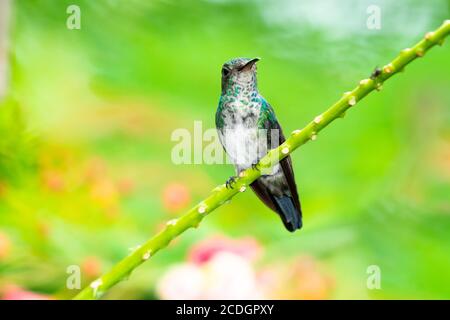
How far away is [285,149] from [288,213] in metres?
0.67

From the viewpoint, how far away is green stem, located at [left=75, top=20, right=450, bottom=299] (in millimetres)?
440

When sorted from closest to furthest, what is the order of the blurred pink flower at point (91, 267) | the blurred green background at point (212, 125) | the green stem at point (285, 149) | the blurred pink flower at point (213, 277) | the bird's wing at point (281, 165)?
1. the green stem at point (285, 149)
2. the bird's wing at point (281, 165)
3. the blurred pink flower at point (213, 277)
4. the blurred pink flower at point (91, 267)
5. the blurred green background at point (212, 125)

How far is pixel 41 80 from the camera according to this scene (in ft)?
5.98

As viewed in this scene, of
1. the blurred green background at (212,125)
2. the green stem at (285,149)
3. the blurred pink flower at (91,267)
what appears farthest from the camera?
the blurred green background at (212,125)

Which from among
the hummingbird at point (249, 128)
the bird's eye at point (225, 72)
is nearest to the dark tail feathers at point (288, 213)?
the hummingbird at point (249, 128)

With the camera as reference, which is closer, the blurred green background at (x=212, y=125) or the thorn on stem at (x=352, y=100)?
the thorn on stem at (x=352, y=100)

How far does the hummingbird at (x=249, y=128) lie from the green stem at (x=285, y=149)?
59 centimetres

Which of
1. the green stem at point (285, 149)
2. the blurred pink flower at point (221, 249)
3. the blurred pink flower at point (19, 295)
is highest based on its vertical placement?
the blurred pink flower at point (221, 249)

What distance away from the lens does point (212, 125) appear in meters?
1.62

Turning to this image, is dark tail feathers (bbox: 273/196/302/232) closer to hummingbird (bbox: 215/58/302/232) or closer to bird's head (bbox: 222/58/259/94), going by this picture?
hummingbird (bbox: 215/58/302/232)

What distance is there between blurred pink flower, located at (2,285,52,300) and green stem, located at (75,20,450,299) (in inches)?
32.7

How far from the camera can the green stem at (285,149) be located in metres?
0.44

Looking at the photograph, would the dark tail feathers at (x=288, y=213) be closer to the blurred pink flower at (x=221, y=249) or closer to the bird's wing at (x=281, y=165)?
the bird's wing at (x=281, y=165)

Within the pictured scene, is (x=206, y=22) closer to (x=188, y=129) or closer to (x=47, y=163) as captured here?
(x=188, y=129)
